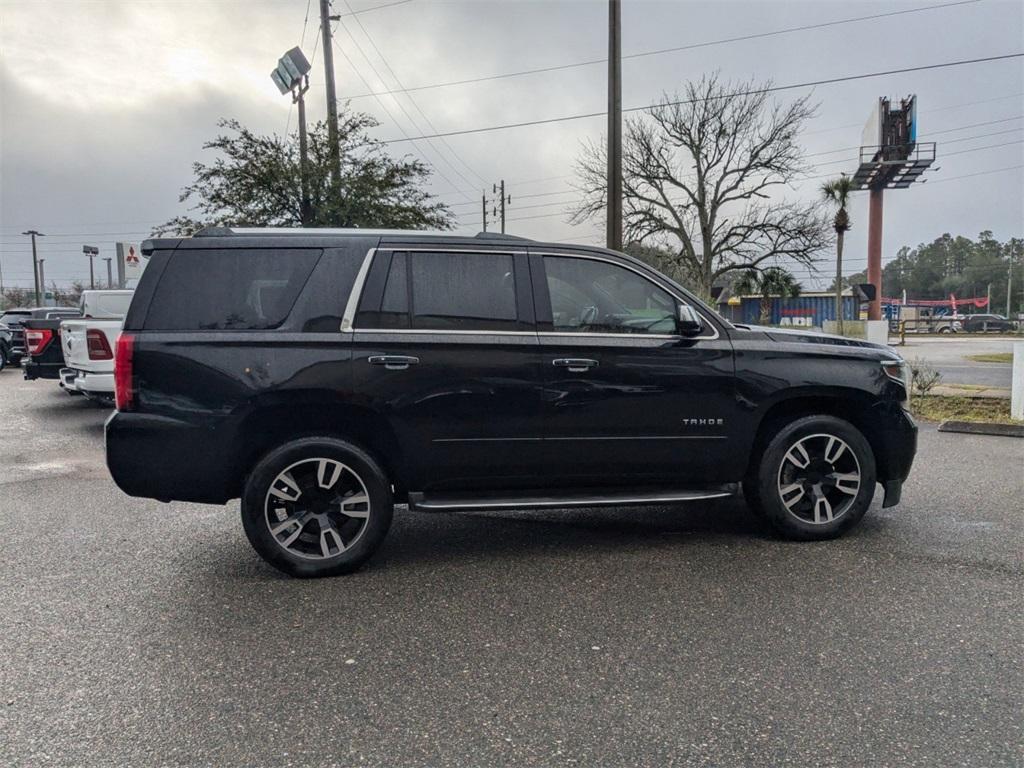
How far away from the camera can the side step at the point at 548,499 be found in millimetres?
4293

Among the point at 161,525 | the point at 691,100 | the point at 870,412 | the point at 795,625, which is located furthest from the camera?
the point at 691,100

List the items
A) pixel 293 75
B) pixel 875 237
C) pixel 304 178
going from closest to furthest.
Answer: pixel 304 178 → pixel 293 75 → pixel 875 237

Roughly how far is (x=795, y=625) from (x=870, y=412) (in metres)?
1.92

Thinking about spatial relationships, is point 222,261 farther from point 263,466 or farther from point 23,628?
point 23,628

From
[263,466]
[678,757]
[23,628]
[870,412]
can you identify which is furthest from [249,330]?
[870,412]

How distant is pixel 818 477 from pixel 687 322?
54.3 inches

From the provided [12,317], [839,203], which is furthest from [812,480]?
[839,203]

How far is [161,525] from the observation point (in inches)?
209

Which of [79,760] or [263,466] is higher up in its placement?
[263,466]

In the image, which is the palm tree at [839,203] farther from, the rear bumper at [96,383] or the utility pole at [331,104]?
the rear bumper at [96,383]

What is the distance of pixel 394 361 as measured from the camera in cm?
419

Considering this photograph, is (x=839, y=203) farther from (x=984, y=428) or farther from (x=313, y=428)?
(x=313, y=428)

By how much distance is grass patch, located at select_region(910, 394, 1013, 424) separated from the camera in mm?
9759

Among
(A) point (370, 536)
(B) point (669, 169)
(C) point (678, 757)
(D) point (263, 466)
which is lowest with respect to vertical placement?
(C) point (678, 757)
